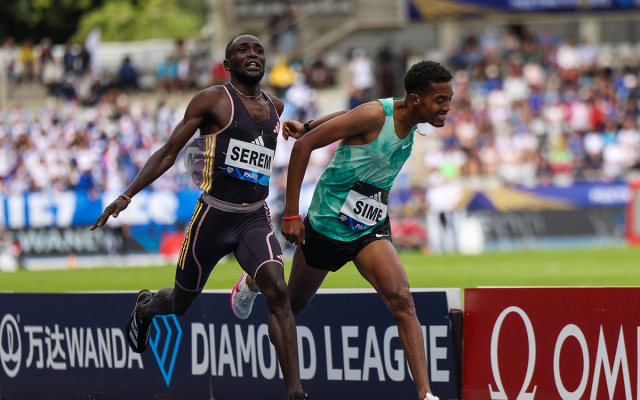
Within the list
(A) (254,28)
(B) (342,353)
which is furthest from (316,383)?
(A) (254,28)

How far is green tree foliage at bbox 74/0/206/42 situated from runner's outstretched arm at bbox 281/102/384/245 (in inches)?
1795

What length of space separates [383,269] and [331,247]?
0.50 m

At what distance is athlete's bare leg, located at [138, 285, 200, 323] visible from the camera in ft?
23.7

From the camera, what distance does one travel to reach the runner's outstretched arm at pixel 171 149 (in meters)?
6.83

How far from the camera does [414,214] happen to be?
23.1m

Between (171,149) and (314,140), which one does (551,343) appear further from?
(171,149)

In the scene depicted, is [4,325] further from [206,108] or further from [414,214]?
[414,214]

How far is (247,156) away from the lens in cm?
691

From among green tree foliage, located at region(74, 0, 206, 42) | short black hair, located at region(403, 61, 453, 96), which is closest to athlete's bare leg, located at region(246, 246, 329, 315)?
short black hair, located at region(403, 61, 453, 96)

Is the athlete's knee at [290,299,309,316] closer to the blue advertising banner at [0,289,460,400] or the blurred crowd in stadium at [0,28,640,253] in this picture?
the blue advertising banner at [0,289,460,400]

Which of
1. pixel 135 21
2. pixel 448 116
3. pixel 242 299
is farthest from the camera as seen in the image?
pixel 135 21

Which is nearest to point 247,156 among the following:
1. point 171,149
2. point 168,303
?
point 171,149

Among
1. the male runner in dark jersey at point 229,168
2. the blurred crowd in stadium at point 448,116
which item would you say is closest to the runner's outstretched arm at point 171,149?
the male runner in dark jersey at point 229,168

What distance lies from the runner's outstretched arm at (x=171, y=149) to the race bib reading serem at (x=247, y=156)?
293 millimetres
